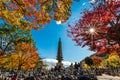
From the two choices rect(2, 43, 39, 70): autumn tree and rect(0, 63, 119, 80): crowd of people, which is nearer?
rect(0, 63, 119, 80): crowd of people

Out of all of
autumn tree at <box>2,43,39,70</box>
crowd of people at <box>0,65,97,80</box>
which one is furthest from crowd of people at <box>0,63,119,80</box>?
autumn tree at <box>2,43,39,70</box>

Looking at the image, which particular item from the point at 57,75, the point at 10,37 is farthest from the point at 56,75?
the point at 10,37

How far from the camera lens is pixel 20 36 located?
5012 cm

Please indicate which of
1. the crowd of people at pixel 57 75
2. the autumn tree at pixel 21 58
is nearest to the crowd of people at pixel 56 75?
the crowd of people at pixel 57 75

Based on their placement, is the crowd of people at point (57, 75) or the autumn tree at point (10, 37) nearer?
the crowd of people at point (57, 75)

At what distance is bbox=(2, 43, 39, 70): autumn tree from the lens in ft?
166

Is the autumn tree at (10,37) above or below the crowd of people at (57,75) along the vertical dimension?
above

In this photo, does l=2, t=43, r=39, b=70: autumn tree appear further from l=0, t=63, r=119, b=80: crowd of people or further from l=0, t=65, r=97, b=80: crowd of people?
l=0, t=65, r=97, b=80: crowd of people

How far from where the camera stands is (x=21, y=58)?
2141 inches

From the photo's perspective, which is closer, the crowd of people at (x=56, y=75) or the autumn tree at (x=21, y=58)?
the crowd of people at (x=56, y=75)

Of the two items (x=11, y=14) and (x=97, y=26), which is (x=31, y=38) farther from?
(x=11, y=14)

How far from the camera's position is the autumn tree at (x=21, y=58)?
50.7m

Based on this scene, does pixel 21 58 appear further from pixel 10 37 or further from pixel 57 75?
pixel 57 75

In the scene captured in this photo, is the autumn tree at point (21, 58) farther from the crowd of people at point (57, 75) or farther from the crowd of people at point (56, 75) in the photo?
the crowd of people at point (56, 75)
